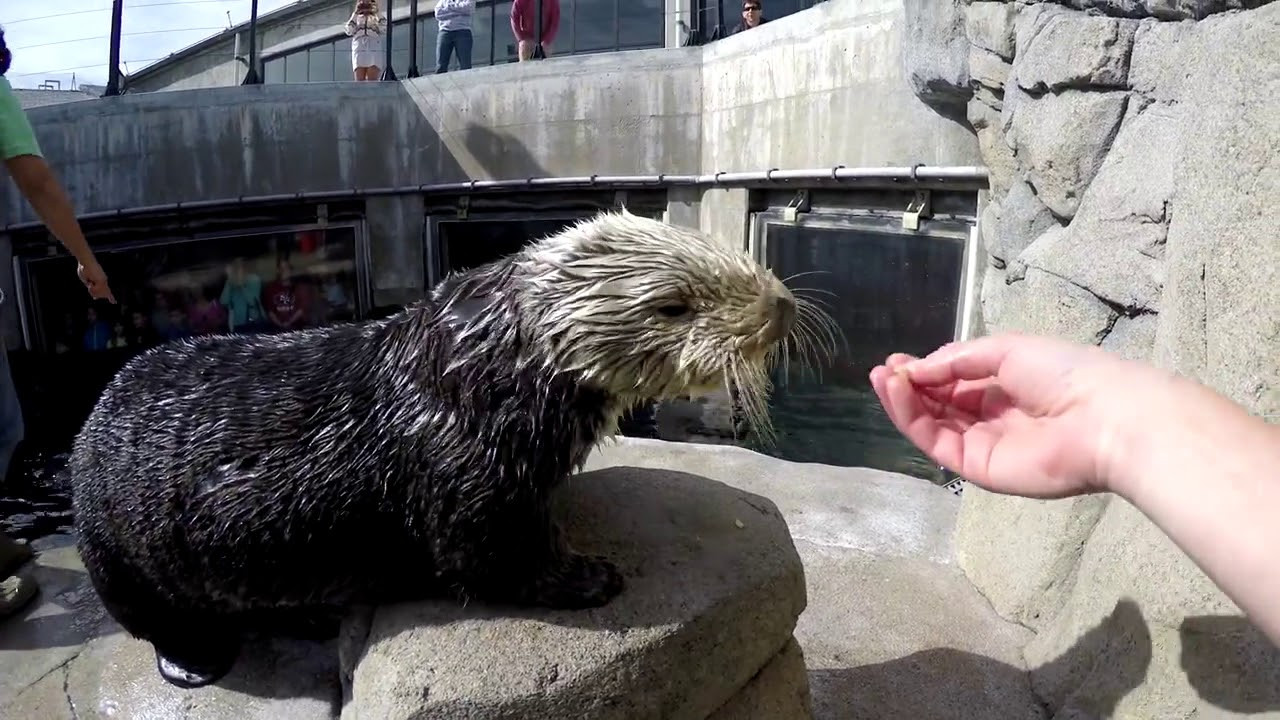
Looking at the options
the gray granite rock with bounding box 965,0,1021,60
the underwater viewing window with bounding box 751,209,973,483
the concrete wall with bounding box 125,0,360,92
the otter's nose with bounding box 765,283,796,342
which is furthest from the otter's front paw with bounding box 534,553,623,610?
the concrete wall with bounding box 125,0,360,92

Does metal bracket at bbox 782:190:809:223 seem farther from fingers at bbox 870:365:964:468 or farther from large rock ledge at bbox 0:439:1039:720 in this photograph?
fingers at bbox 870:365:964:468

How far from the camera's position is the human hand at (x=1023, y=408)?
108 centimetres

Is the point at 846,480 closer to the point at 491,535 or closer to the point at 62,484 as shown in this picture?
the point at 491,535

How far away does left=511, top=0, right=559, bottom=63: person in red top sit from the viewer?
10.1 metres

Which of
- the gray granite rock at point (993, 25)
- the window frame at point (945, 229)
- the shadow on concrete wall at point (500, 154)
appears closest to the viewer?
the gray granite rock at point (993, 25)

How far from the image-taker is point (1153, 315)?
2381mm

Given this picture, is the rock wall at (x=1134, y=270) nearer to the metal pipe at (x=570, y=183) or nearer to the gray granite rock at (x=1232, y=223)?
the gray granite rock at (x=1232, y=223)

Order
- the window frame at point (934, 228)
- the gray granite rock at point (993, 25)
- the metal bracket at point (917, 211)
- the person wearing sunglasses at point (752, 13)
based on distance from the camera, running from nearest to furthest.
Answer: the gray granite rock at point (993, 25) < the window frame at point (934, 228) < the metal bracket at point (917, 211) < the person wearing sunglasses at point (752, 13)

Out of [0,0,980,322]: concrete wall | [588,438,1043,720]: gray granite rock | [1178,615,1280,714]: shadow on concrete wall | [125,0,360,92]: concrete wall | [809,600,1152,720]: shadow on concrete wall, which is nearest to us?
[1178,615,1280,714]: shadow on concrete wall

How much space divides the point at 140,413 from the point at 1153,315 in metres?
2.70

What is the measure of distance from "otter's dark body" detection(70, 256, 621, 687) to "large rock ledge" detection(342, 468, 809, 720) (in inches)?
3.1

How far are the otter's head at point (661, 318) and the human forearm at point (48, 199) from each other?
211cm

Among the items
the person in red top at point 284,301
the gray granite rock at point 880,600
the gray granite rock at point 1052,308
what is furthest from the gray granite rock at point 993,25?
the person in red top at point 284,301

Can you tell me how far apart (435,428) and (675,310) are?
1.97 feet
